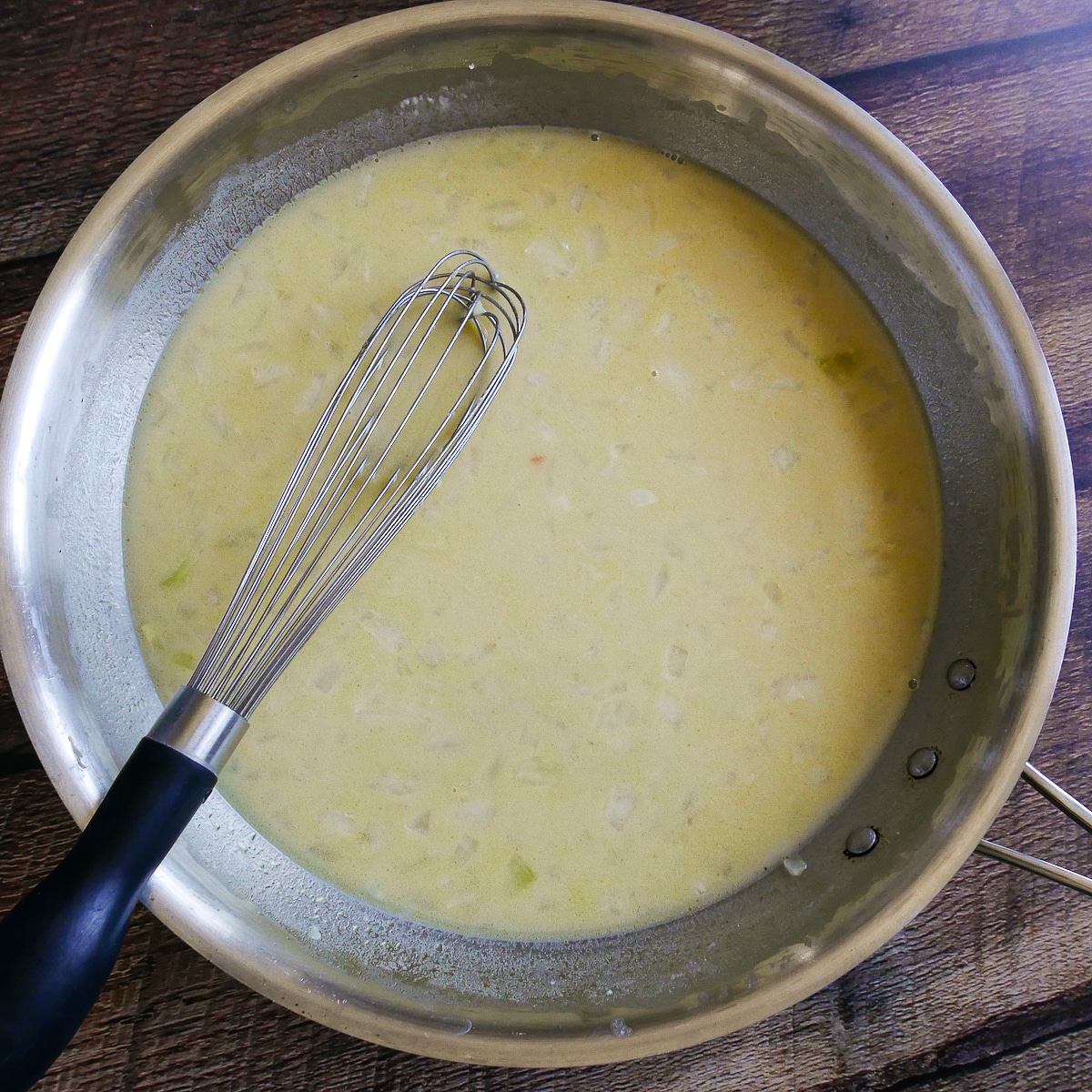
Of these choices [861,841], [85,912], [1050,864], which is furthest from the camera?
[861,841]

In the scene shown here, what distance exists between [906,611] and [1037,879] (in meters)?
0.27

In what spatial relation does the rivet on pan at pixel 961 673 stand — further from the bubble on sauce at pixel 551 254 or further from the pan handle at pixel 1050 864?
the bubble on sauce at pixel 551 254

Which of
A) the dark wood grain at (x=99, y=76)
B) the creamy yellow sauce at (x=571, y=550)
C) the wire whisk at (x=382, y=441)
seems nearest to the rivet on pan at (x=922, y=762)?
the creamy yellow sauce at (x=571, y=550)

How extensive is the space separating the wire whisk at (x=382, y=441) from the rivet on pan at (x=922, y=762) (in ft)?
1.51

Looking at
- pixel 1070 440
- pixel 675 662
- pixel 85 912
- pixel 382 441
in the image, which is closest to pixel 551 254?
pixel 382 441

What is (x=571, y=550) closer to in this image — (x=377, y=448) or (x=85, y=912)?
(x=377, y=448)

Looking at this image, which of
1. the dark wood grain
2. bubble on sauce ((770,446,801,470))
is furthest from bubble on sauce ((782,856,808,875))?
the dark wood grain

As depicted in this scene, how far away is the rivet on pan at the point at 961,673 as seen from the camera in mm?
733

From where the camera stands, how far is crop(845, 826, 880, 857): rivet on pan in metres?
0.74

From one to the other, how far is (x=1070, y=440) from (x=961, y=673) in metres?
0.25

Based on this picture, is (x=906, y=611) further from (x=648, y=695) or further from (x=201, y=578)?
(x=201, y=578)

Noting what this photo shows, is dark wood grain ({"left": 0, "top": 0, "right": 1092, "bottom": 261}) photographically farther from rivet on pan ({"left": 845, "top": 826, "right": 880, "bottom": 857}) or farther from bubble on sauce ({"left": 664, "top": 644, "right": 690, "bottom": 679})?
rivet on pan ({"left": 845, "top": 826, "right": 880, "bottom": 857})

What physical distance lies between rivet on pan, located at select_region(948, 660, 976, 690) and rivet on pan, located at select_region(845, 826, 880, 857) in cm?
14

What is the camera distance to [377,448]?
0.75 m
